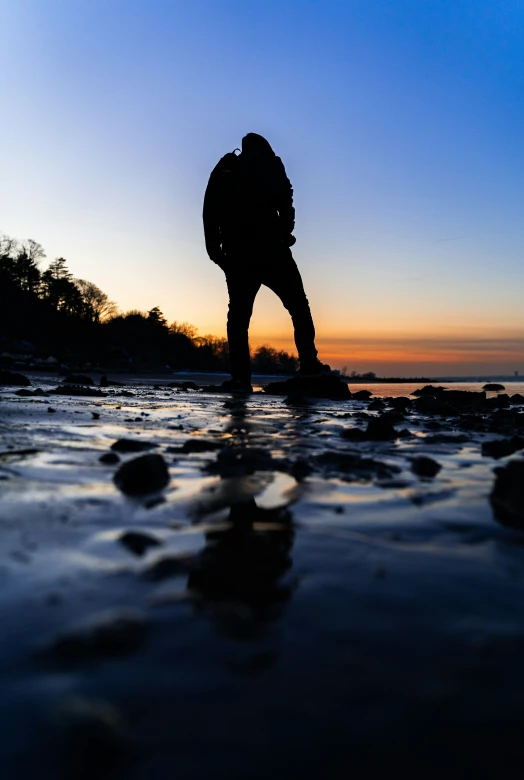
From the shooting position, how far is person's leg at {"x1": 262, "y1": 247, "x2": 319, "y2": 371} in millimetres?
8844

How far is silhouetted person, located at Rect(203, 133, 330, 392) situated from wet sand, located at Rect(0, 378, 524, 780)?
7357mm

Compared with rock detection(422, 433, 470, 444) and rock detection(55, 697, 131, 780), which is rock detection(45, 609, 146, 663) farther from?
rock detection(422, 433, 470, 444)

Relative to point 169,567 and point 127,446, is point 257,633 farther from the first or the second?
point 127,446

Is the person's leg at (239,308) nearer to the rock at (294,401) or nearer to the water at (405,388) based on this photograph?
the rock at (294,401)

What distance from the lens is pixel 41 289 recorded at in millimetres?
62469

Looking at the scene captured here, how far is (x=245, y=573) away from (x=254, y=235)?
822 centimetres

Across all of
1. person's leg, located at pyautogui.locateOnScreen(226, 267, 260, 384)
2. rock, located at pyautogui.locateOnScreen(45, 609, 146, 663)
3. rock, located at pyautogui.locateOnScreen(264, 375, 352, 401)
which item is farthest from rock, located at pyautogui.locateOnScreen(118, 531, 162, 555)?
person's leg, located at pyautogui.locateOnScreen(226, 267, 260, 384)

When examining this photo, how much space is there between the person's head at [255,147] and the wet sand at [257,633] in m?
8.10

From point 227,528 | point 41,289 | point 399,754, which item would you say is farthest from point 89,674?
point 41,289

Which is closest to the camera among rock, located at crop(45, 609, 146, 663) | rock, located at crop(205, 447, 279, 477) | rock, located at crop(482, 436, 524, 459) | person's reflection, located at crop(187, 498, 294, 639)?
rock, located at crop(45, 609, 146, 663)

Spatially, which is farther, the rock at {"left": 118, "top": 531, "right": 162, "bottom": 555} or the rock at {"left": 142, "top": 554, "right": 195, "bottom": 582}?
the rock at {"left": 118, "top": 531, "right": 162, "bottom": 555}

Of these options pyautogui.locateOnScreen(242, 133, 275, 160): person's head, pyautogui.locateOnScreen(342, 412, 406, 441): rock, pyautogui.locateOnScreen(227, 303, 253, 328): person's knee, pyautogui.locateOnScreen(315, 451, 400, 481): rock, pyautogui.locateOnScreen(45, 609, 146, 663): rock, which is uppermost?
pyautogui.locateOnScreen(242, 133, 275, 160): person's head

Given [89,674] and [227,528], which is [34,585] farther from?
[227,528]

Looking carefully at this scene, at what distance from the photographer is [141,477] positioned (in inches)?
71.7
